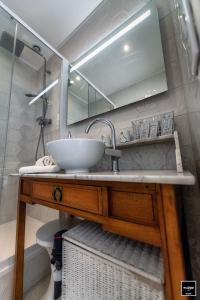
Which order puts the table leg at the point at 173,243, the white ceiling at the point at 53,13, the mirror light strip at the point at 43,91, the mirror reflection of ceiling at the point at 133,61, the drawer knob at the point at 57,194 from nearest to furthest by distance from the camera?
1. the table leg at the point at 173,243
2. the drawer knob at the point at 57,194
3. the mirror reflection of ceiling at the point at 133,61
4. the white ceiling at the point at 53,13
5. the mirror light strip at the point at 43,91

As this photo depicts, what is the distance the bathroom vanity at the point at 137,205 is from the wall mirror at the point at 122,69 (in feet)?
2.15

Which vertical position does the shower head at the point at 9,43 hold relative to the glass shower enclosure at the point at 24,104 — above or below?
above

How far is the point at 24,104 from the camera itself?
5.58 ft

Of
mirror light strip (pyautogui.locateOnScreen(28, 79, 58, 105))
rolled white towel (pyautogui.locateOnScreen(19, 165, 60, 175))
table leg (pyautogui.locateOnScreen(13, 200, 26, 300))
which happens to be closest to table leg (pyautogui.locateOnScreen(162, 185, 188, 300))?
rolled white towel (pyautogui.locateOnScreen(19, 165, 60, 175))

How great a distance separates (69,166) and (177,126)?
59 cm

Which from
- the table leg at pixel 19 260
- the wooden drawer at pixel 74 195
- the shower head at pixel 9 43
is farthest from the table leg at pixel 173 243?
the shower head at pixel 9 43

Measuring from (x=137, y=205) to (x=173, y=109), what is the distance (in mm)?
603

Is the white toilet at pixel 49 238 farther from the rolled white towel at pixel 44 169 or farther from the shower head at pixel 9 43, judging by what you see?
the shower head at pixel 9 43

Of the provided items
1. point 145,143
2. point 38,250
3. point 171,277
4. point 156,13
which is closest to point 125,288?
point 171,277

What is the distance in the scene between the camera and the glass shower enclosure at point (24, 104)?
1.41 meters

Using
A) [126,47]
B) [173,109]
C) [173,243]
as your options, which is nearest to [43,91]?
[126,47]

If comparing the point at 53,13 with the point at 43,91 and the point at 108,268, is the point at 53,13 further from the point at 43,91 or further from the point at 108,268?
the point at 108,268

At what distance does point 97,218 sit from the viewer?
1.59 feet

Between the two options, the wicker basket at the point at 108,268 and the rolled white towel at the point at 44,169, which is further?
the rolled white towel at the point at 44,169
